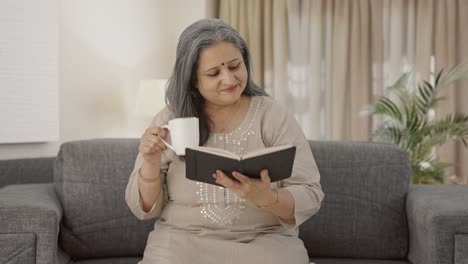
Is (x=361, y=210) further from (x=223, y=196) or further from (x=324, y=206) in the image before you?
(x=223, y=196)

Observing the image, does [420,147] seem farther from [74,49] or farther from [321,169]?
[74,49]

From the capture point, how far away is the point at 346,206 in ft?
8.64

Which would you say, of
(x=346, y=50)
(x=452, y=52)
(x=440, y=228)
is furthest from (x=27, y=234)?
(x=452, y=52)

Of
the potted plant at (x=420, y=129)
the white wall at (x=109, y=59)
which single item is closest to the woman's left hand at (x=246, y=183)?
the white wall at (x=109, y=59)

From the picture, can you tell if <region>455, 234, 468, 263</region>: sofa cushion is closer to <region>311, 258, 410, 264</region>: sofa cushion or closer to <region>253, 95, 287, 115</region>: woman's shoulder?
<region>311, 258, 410, 264</region>: sofa cushion

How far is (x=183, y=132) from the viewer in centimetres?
191

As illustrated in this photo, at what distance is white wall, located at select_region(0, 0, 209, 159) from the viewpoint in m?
4.15

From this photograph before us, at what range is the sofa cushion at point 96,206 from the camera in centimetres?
262

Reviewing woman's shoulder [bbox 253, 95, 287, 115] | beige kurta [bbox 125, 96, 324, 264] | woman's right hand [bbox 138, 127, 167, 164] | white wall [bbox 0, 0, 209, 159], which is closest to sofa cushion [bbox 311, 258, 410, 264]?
beige kurta [bbox 125, 96, 324, 264]

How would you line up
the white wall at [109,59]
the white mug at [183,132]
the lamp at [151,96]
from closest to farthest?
the white mug at [183,132] → the white wall at [109,59] → the lamp at [151,96]

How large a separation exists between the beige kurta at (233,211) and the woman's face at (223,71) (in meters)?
0.13

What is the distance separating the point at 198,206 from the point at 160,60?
9.68ft

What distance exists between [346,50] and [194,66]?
119 inches

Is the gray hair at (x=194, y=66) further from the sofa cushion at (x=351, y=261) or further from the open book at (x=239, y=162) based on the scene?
the sofa cushion at (x=351, y=261)
